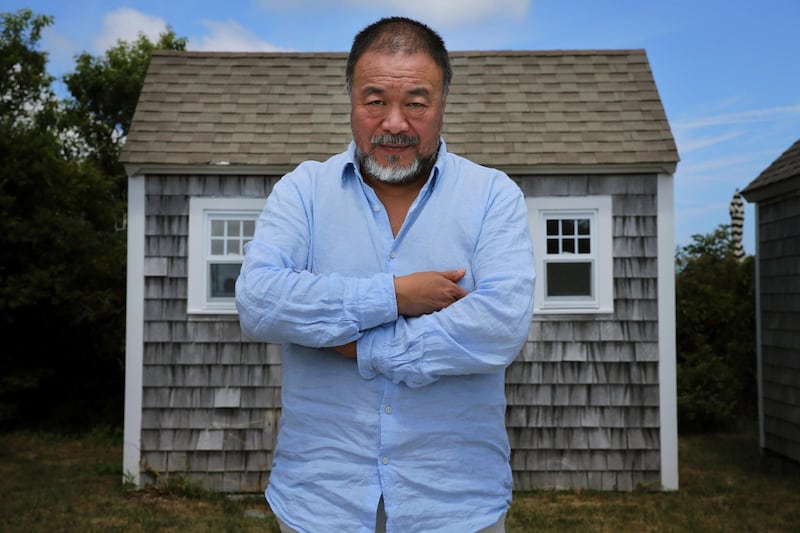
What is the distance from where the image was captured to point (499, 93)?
7.49m

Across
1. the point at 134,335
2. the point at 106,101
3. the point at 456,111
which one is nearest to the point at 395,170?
the point at 134,335

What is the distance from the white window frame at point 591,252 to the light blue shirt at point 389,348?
491 centimetres

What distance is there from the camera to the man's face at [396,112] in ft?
6.26

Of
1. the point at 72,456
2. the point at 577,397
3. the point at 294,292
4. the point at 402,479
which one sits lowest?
the point at 72,456

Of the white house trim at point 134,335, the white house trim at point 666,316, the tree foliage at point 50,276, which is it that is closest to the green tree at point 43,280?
the tree foliage at point 50,276

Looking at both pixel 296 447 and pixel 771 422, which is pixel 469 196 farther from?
pixel 771 422

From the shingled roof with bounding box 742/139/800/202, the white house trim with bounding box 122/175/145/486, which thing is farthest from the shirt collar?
the shingled roof with bounding box 742/139/800/202

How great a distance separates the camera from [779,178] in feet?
25.3

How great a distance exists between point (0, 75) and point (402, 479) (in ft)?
37.7

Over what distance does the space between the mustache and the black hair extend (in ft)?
0.55

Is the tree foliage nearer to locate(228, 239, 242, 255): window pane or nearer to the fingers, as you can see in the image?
locate(228, 239, 242, 255): window pane

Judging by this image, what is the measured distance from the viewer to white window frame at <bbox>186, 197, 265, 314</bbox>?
675 centimetres

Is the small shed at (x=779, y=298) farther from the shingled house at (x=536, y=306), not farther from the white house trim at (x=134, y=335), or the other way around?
the white house trim at (x=134, y=335)

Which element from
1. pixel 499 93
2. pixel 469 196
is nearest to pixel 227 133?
pixel 499 93
